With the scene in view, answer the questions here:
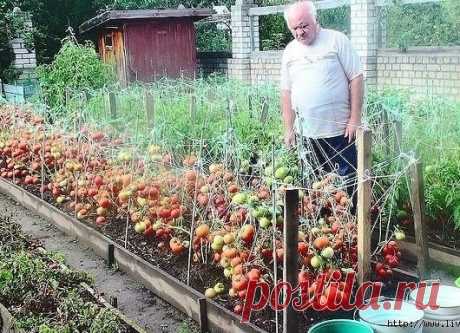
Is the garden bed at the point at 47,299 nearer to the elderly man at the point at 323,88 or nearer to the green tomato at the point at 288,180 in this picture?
the green tomato at the point at 288,180

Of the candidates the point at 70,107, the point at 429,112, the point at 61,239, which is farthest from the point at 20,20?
the point at 429,112

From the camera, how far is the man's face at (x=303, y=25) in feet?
13.8

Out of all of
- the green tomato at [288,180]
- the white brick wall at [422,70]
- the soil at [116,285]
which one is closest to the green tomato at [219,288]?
the soil at [116,285]

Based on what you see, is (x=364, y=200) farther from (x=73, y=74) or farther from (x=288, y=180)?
(x=73, y=74)

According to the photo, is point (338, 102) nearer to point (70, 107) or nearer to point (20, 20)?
point (70, 107)

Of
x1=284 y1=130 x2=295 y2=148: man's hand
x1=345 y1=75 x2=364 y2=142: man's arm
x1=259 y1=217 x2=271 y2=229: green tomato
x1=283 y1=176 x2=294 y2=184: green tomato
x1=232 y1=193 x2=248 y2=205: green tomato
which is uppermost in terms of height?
x1=345 y1=75 x2=364 y2=142: man's arm

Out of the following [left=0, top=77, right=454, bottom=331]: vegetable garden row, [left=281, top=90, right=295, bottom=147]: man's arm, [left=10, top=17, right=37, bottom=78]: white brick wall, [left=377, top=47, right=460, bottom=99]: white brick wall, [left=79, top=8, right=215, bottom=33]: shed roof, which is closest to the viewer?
[left=0, top=77, right=454, bottom=331]: vegetable garden row

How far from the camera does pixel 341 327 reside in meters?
2.83

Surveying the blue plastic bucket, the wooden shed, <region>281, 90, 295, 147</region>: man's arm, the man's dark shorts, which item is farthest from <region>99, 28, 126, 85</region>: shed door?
the blue plastic bucket

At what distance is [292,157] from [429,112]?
208 centimetres

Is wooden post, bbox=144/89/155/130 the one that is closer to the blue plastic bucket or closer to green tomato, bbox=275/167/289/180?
green tomato, bbox=275/167/289/180

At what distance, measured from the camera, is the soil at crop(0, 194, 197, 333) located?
152 inches

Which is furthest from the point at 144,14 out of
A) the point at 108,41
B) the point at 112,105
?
the point at 112,105

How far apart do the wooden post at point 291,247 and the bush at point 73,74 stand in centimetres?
817
